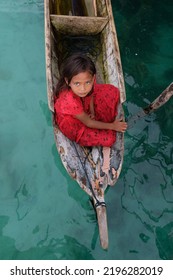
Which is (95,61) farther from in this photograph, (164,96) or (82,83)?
(82,83)

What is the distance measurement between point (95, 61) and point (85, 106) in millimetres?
1144

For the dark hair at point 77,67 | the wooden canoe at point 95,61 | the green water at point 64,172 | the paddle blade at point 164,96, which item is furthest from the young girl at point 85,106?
the green water at point 64,172

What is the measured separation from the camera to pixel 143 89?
4707 mm

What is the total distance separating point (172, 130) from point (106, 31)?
149 centimetres

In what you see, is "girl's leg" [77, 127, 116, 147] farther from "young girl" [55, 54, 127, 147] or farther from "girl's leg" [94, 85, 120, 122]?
"girl's leg" [94, 85, 120, 122]

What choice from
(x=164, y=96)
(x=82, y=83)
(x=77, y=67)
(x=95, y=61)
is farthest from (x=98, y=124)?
(x=95, y=61)

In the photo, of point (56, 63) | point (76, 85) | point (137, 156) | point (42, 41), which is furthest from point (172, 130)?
point (42, 41)

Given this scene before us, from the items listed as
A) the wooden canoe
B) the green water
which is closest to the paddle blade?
the wooden canoe

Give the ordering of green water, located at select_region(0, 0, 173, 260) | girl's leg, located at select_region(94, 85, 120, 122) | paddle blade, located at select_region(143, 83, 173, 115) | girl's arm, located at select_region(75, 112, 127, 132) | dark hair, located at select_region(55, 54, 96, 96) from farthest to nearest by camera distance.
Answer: green water, located at select_region(0, 0, 173, 260) → girl's leg, located at select_region(94, 85, 120, 122) → paddle blade, located at select_region(143, 83, 173, 115) → girl's arm, located at select_region(75, 112, 127, 132) → dark hair, located at select_region(55, 54, 96, 96)

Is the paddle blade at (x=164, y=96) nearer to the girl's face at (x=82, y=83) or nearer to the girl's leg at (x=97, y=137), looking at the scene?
the girl's leg at (x=97, y=137)

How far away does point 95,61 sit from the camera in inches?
162

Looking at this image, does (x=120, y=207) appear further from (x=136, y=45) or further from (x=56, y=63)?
(x=136, y=45)

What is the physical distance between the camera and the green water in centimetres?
369

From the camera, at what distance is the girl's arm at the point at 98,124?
9.62ft
